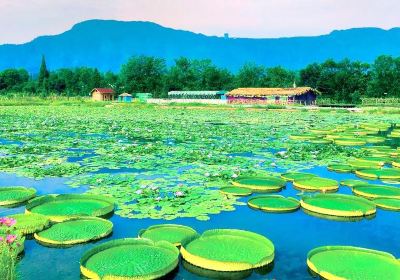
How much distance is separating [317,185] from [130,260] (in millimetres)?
4712

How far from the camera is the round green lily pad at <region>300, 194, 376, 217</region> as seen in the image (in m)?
6.60

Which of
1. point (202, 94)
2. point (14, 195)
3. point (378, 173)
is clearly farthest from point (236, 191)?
point (202, 94)

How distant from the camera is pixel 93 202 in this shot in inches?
263

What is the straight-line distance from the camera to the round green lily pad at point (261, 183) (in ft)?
25.8

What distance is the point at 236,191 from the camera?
25.0 ft

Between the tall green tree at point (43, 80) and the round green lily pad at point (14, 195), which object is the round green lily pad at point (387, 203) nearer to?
the round green lily pad at point (14, 195)

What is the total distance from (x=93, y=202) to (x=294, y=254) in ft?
11.0

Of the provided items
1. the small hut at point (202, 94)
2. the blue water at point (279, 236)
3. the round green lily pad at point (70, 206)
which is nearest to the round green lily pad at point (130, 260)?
the blue water at point (279, 236)

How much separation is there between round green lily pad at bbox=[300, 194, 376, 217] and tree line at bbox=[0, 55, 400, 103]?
4950 centimetres

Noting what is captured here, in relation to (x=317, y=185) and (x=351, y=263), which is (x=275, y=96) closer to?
(x=317, y=185)

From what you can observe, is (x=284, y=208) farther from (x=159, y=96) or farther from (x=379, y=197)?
(x=159, y=96)

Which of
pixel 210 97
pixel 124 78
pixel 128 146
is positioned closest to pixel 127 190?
pixel 128 146

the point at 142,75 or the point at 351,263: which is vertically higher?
the point at 142,75

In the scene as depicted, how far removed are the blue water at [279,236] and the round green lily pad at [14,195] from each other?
203 mm
